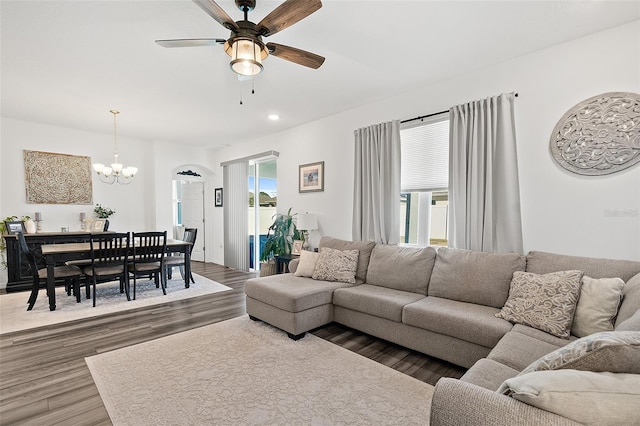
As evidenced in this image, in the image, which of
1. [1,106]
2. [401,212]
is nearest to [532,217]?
[401,212]

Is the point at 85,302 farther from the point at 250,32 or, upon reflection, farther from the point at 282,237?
the point at 250,32

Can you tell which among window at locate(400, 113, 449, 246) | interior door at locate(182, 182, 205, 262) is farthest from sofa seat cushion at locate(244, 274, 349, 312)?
interior door at locate(182, 182, 205, 262)

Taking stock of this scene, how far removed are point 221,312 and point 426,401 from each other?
268cm

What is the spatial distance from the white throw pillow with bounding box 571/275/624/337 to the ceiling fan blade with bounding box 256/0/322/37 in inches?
102

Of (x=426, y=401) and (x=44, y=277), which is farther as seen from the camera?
(x=44, y=277)

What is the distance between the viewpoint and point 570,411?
0.85 metres

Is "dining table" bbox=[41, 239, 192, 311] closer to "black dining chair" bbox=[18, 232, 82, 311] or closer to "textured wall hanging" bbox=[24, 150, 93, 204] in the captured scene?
"black dining chair" bbox=[18, 232, 82, 311]

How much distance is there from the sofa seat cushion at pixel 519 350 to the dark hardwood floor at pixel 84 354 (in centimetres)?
66

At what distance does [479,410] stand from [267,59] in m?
3.04

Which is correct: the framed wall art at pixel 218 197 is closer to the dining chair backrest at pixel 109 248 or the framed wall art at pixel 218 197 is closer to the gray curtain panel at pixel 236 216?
the gray curtain panel at pixel 236 216

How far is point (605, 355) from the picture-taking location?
97 centimetres

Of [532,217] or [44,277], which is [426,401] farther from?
[44,277]

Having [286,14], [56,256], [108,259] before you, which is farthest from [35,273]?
[286,14]

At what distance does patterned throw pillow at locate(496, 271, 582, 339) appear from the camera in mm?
2029
